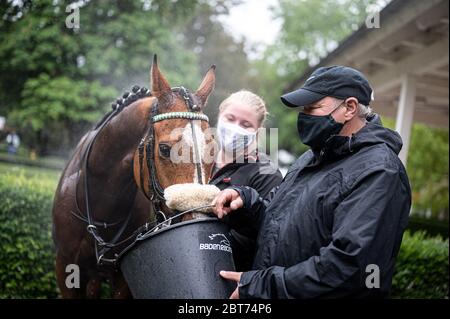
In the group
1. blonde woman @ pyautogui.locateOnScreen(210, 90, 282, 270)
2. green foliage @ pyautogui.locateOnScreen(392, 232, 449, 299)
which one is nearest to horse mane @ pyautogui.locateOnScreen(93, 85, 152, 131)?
blonde woman @ pyautogui.locateOnScreen(210, 90, 282, 270)

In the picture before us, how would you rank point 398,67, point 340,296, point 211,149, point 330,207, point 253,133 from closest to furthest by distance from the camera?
1. point 340,296
2. point 330,207
3. point 211,149
4. point 253,133
5. point 398,67

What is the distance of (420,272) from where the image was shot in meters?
5.41

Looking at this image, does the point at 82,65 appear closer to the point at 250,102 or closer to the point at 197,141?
the point at 250,102

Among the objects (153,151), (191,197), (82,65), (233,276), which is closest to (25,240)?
(153,151)

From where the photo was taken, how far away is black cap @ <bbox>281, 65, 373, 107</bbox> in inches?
78.6

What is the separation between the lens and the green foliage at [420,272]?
538cm

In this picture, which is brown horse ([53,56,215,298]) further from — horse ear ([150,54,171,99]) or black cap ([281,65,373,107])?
black cap ([281,65,373,107])

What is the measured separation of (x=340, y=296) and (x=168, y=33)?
418 inches

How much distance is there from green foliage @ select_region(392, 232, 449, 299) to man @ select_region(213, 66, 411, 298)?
3.76 metres

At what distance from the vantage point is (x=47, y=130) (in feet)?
30.8

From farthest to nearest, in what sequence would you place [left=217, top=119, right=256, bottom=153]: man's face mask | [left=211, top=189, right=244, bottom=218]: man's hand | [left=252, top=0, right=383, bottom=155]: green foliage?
[left=252, top=0, right=383, bottom=155]: green foliage < [left=217, top=119, right=256, bottom=153]: man's face mask < [left=211, top=189, right=244, bottom=218]: man's hand

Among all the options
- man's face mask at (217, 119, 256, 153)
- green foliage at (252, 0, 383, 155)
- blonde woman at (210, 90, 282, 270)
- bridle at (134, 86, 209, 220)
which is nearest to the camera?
bridle at (134, 86, 209, 220)

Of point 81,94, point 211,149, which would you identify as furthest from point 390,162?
point 81,94
